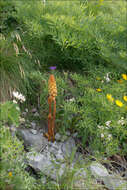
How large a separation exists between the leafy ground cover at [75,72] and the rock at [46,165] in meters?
0.11

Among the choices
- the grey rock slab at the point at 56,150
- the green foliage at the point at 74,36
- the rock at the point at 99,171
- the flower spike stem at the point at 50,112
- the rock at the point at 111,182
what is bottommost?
the rock at the point at 111,182

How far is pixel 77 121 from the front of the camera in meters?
2.51

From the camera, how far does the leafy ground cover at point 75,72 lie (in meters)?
2.28

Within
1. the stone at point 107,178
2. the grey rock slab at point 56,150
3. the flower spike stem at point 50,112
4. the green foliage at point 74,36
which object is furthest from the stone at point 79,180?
the green foliage at point 74,36

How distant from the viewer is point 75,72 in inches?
105

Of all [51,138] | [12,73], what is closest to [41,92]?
[12,73]

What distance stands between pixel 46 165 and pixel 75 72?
1028 mm

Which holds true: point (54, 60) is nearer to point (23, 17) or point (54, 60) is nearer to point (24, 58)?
point (24, 58)

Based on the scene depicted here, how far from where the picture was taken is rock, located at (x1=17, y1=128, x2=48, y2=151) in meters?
2.33

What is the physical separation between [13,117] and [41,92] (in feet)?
3.48


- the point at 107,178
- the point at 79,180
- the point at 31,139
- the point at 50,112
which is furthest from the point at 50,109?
the point at 107,178

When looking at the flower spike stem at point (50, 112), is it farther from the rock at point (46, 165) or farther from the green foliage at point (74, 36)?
the green foliage at point (74, 36)

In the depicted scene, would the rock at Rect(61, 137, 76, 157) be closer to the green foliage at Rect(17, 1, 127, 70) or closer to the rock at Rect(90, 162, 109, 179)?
the rock at Rect(90, 162, 109, 179)

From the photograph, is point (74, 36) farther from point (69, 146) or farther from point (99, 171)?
point (99, 171)
